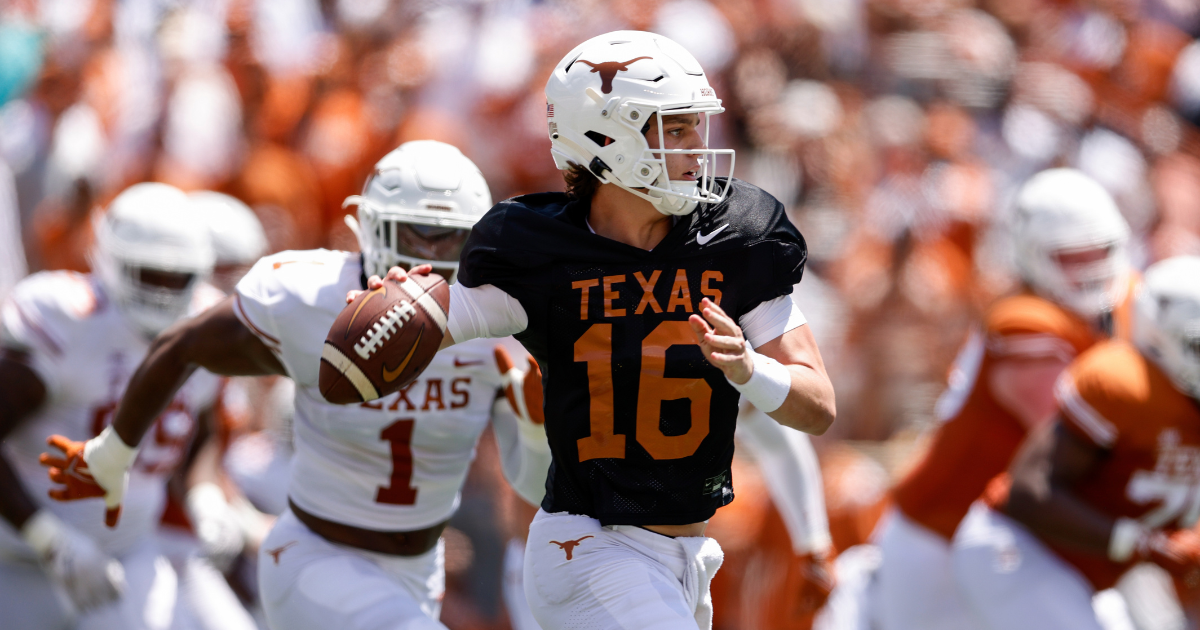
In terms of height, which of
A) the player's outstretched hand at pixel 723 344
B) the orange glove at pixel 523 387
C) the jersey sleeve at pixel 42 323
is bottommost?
the jersey sleeve at pixel 42 323

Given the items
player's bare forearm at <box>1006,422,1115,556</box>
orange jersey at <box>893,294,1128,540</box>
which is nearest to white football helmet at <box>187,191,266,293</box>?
orange jersey at <box>893,294,1128,540</box>

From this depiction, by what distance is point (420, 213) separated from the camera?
135 inches

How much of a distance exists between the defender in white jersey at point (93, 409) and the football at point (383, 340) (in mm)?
2133

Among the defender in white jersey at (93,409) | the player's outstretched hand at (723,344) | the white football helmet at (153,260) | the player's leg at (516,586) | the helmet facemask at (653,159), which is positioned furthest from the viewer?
the player's leg at (516,586)

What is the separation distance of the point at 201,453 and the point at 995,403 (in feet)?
10.2

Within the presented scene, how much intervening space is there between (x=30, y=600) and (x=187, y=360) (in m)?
1.78

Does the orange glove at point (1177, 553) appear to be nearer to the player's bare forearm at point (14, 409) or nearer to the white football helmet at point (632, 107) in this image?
the white football helmet at point (632, 107)

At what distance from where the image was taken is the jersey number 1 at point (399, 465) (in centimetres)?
344

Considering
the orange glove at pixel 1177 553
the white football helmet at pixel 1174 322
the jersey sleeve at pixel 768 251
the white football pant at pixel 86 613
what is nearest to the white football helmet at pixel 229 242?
the white football pant at pixel 86 613

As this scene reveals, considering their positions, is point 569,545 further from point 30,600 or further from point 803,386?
point 30,600

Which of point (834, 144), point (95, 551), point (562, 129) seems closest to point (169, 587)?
point (95, 551)

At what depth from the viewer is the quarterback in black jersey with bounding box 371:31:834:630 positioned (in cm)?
268

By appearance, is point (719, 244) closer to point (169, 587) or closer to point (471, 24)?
point (169, 587)

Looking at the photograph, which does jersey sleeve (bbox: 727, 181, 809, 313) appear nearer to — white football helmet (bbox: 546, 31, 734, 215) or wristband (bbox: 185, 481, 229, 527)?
white football helmet (bbox: 546, 31, 734, 215)
